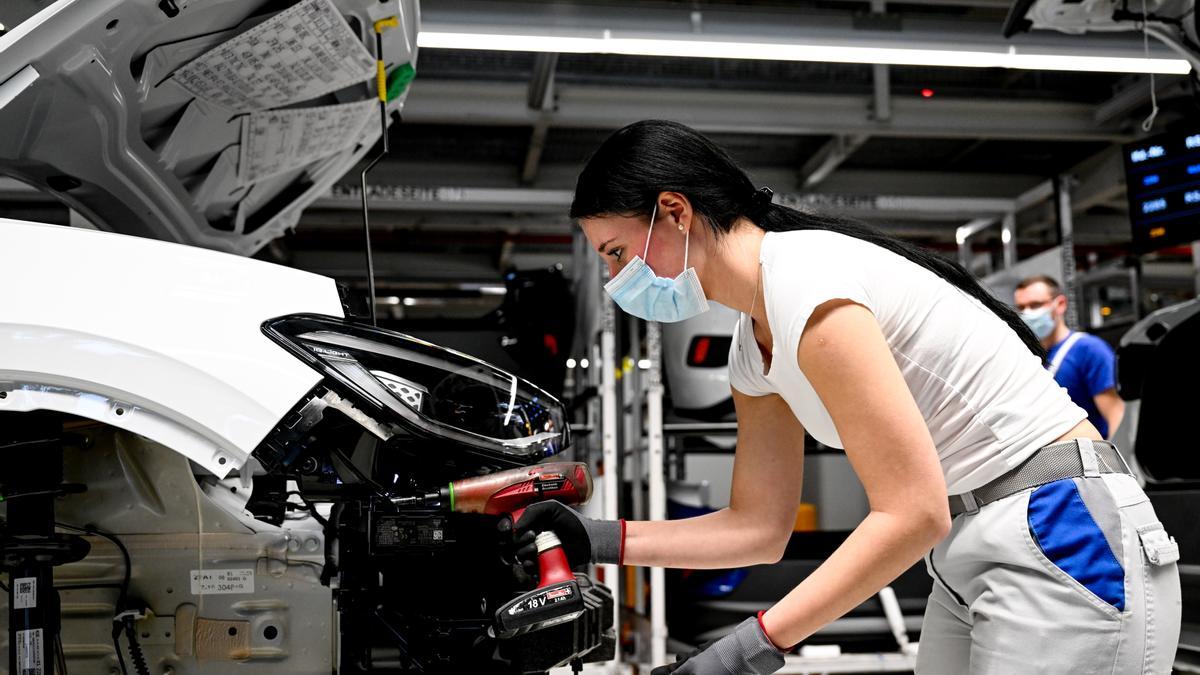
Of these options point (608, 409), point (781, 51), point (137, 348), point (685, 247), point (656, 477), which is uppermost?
point (781, 51)

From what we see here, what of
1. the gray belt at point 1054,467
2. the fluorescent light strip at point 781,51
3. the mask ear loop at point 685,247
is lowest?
the gray belt at point 1054,467

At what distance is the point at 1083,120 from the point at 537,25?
4126 mm

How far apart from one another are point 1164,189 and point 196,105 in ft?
14.9

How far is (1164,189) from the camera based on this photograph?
195 inches

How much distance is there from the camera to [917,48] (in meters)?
4.69

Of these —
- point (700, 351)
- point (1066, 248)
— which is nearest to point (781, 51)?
point (700, 351)

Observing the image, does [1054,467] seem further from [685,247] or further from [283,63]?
[283,63]

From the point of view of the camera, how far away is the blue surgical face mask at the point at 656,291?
5.12ft

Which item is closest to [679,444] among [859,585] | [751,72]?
[751,72]

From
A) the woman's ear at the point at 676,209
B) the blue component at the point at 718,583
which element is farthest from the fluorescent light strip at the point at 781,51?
the woman's ear at the point at 676,209

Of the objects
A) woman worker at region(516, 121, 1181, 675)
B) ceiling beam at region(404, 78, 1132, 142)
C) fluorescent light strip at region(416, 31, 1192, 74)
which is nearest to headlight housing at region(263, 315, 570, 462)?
woman worker at region(516, 121, 1181, 675)

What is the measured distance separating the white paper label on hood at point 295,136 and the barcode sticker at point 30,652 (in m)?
1.32

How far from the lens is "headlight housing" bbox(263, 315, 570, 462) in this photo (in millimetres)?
1625

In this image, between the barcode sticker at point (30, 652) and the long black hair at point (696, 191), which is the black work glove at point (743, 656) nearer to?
the long black hair at point (696, 191)
